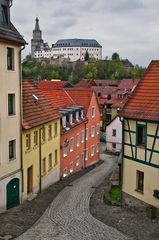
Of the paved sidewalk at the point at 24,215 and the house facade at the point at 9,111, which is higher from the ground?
the house facade at the point at 9,111

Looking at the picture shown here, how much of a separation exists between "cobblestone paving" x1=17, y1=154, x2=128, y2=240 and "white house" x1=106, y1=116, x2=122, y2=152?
2654cm

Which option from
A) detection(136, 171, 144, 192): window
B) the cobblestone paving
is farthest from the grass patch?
detection(136, 171, 144, 192): window

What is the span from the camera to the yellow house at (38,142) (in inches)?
1016

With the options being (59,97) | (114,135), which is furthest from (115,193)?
(114,135)

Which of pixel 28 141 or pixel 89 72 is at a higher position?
pixel 89 72

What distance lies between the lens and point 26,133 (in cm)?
2556

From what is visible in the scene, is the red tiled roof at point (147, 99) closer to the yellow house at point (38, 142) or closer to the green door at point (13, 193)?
the yellow house at point (38, 142)

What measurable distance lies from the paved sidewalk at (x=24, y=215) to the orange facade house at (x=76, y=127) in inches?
292

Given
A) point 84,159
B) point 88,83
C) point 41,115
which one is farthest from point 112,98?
point 41,115

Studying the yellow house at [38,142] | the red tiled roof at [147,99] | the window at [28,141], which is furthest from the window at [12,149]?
the red tiled roof at [147,99]

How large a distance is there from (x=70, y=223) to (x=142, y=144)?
248 inches

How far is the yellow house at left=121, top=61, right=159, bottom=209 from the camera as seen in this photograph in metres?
22.0

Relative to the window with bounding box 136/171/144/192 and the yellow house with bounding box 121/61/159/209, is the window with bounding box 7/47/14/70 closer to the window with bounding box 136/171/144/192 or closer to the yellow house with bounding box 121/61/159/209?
the yellow house with bounding box 121/61/159/209

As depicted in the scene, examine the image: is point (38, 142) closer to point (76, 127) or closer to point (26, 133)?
point (26, 133)
